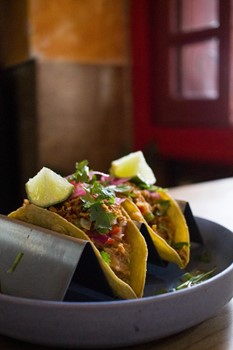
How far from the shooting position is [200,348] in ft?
2.02

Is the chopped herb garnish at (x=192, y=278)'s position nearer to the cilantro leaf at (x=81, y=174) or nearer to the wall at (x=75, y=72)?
the cilantro leaf at (x=81, y=174)

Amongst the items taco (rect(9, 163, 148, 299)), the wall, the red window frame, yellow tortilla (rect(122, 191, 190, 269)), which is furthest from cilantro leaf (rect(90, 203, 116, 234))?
the wall

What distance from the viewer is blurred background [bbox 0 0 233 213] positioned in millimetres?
3420

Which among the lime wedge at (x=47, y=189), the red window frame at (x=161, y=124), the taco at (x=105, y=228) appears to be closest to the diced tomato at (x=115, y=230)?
the taco at (x=105, y=228)

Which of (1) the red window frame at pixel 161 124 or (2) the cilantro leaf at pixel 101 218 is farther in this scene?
(1) the red window frame at pixel 161 124

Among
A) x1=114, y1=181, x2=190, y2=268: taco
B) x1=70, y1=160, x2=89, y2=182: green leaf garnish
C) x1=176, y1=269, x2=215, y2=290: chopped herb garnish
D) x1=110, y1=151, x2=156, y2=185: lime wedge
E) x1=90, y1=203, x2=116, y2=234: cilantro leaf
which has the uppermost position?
x1=70, y1=160, x2=89, y2=182: green leaf garnish

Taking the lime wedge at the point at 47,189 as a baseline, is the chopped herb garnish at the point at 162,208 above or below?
below

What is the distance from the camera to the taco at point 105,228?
0.76 metres

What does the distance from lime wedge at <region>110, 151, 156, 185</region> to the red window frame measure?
7.41ft

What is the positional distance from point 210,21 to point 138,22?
2.60ft

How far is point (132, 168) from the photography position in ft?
3.61

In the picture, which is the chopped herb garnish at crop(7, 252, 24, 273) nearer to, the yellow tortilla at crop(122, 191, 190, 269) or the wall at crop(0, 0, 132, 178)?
the yellow tortilla at crop(122, 191, 190, 269)

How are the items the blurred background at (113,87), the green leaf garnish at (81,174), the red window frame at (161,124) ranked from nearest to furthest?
1. the green leaf garnish at (81,174)
2. the red window frame at (161,124)
3. the blurred background at (113,87)

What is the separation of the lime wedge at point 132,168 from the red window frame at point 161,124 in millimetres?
2259
